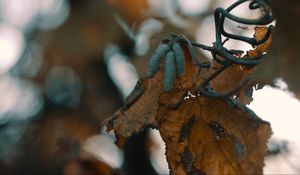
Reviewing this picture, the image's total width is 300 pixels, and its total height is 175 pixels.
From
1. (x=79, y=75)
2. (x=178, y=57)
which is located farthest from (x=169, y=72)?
(x=79, y=75)

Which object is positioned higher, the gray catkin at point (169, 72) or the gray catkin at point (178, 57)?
the gray catkin at point (178, 57)

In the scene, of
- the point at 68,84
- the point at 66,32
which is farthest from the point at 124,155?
the point at 68,84

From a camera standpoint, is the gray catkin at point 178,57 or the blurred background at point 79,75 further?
the blurred background at point 79,75

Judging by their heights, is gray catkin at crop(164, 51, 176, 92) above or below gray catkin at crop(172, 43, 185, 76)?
below

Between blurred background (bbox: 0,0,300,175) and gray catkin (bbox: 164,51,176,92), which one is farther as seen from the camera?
blurred background (bbox: 0,0,300,175)

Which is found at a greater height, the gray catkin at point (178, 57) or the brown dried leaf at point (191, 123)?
the gray catkin at point (178, 57)

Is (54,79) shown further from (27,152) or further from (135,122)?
(135,122)

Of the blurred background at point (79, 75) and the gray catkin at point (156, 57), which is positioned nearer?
the gray catkin at point (156, 57)
